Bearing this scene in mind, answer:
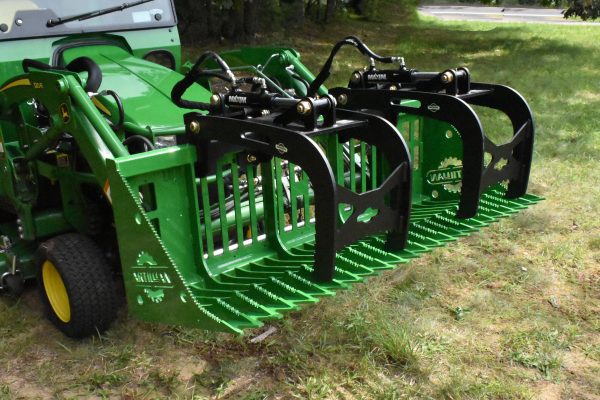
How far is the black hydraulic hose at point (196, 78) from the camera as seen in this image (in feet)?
9.77

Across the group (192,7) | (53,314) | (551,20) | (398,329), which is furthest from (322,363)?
(551,20)

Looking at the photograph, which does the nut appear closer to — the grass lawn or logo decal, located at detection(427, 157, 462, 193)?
the grass lawn

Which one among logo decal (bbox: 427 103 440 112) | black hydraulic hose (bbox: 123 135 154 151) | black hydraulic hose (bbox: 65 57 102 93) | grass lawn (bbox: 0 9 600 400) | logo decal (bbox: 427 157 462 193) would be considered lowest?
grass lawn (bbox: 0 9 600 400)

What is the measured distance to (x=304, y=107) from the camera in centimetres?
261

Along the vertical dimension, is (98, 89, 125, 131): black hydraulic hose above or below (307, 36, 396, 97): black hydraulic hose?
below

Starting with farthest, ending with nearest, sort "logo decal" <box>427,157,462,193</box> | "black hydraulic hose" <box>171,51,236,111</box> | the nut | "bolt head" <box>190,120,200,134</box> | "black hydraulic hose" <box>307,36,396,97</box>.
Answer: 1. "logo decal" <box>427,157,462,193</box>
2. "black hydraulic hose" <box>307,36,396,97</box>
3. "black hydraulic hose" <box>171,51,236,111</box>
4. "bolt head" <box>190,120,200,134</box>
5. the nut

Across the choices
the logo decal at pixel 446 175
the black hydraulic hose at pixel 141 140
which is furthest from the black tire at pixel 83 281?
the logo decal at pixel 446 175

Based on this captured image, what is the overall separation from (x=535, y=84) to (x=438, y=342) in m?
7.80

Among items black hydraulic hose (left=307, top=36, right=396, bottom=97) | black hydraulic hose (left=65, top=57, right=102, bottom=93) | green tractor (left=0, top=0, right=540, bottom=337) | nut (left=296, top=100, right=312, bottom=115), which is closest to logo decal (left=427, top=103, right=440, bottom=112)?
green tractor (left=0, top=0, right=540, bottom=337)

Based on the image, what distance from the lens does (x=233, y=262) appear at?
10.2ft

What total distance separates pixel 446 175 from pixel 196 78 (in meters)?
1.56

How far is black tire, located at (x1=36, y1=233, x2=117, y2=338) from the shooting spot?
9.85 feet

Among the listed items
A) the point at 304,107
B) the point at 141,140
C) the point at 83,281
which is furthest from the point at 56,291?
the point at 304,107

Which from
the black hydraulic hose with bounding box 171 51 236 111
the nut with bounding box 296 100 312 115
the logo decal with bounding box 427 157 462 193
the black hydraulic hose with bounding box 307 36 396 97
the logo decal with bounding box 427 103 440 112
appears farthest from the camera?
the logo decal with bounding box 427 157 462 193
